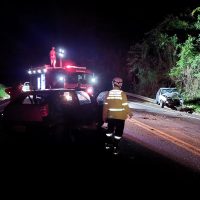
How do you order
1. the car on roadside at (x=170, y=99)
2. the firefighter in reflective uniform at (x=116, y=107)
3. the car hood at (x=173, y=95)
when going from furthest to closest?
the car hood at (x=173, y=95), the car on roadside at (x=170, y=99), the firefighter in reflective uniform at (x=116, y=107)

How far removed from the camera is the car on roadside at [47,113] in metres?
9.95

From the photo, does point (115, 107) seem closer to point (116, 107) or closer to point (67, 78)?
point (116, 107)

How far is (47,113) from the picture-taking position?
9.95 meters

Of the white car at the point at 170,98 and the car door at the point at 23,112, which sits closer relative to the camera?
the car door at the point at 23,112

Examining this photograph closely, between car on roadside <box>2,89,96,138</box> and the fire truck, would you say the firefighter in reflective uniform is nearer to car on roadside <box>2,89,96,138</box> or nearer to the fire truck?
car on roadside <box>2,89,96,138</box>

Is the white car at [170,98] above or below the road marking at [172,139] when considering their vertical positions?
below

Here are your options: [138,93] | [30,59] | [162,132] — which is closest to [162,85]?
[138,93]

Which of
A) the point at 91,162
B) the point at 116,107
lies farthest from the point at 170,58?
the point at 91,162

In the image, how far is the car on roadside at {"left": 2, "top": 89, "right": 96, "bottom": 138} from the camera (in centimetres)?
995

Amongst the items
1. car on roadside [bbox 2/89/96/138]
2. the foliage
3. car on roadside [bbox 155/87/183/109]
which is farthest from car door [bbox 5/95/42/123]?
the foliage

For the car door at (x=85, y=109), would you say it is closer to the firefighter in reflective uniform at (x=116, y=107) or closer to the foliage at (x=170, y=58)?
the firefighter in reflective uniform at (x=116, y=107)

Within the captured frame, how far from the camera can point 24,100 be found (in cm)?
1077

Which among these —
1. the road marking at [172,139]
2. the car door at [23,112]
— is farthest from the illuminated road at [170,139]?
the car door at [23,112]

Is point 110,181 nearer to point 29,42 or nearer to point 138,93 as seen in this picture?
point 138,93
